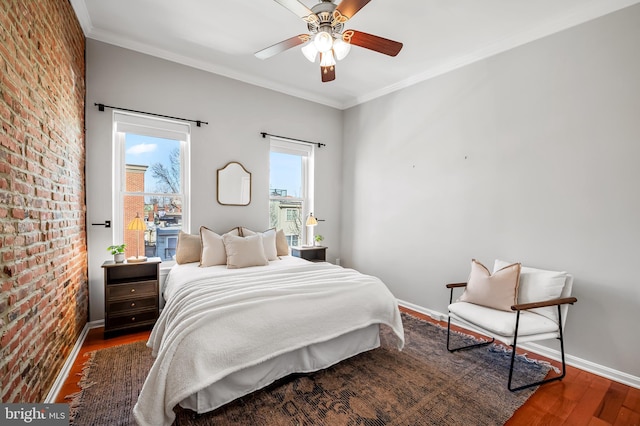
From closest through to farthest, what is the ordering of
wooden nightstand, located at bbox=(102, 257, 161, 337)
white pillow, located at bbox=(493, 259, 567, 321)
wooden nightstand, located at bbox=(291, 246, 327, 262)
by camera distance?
white pillow, located at bbox=(493, 259, 567, 321) → wooden nightstand, located at bbox=(102, 257, 161, 337) → wooden nightstand, located at bbox=(291, 246, 327, 262)

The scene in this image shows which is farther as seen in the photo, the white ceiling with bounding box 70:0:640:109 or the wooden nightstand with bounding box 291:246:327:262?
the wooden nightstand with bounding box 291:246:327:262

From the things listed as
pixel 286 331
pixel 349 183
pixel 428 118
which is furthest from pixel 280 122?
pixel 286 331

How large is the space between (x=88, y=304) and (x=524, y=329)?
414 centimetres

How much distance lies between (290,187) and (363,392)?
3121mm

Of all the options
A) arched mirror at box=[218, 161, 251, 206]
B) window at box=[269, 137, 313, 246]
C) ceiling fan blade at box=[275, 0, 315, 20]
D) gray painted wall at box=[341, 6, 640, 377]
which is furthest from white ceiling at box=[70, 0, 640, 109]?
arched mirror at box=[218, 161, 251, 206]

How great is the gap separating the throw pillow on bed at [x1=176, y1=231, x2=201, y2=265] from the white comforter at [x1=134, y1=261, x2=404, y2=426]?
65 centimetres

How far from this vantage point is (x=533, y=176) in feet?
9.30

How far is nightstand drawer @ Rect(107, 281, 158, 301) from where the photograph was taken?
9.45 ft

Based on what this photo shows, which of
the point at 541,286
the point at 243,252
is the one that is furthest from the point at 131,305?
the point at 541,286

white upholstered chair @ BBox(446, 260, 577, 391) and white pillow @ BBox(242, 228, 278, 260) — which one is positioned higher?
white pillow @ BBox(242, 228, 278, 260)

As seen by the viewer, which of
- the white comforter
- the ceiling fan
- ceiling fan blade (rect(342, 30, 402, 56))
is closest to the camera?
the white comforter

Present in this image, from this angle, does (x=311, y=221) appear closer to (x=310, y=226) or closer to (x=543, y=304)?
(x=310, y=226)

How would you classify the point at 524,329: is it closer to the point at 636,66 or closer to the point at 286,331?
the point at 286,331

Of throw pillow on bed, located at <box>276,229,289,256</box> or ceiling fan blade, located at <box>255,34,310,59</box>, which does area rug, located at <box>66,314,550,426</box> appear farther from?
ceiling fan blade, located at <box>255,34,310,59</box>
